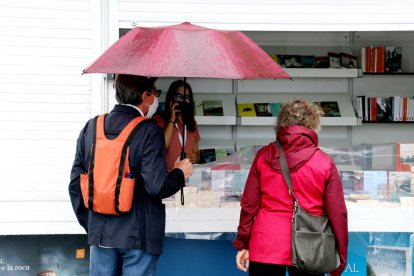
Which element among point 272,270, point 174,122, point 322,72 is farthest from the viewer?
point 322,72

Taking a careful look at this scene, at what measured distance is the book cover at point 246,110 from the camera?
667 cm

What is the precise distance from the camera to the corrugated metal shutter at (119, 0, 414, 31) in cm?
404

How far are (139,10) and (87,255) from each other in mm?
1731

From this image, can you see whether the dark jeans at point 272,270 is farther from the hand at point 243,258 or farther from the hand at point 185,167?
the hand at point 185,167

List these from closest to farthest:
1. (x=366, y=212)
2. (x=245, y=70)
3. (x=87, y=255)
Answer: (x=245, y=70) → (x=366, y=212) → (x=87, y=255)

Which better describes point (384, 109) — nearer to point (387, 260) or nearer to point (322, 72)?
point (322, 72)

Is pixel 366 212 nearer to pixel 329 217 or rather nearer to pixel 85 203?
pixel 329 217

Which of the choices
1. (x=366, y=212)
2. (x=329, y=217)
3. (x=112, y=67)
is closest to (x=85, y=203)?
(x=112, y=67)

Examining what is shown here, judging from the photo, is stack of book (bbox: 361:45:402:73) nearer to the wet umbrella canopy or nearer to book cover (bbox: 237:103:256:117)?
book cover (bbox: 237:103:256:117)

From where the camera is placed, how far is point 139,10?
402 centimetres

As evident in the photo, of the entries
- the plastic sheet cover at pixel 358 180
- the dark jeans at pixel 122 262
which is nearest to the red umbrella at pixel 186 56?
the dark jeans at pixel 122 262

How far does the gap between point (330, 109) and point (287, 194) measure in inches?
153

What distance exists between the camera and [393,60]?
22.5 feet

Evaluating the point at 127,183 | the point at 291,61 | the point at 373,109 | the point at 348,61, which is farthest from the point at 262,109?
the point at 127,183
